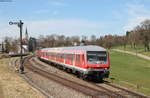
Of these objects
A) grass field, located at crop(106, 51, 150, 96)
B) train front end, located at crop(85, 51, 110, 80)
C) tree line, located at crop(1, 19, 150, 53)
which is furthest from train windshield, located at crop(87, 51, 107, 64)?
tree line, located at crop(1, 19, 150, 53)

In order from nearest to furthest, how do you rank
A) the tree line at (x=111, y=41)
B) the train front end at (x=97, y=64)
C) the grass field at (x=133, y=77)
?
the grass field at (x=133, y=77) < the train front end at (x=97, y=64) < the tree line at (x=111, y=41)

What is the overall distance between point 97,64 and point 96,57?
731 mm

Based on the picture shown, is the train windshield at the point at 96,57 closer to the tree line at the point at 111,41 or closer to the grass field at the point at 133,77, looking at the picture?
the grass field at the point at 133,77

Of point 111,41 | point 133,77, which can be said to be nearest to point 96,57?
point 133,77

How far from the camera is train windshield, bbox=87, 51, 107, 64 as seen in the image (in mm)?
20630

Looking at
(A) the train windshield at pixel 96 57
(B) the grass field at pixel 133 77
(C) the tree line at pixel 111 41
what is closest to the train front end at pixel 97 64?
(A) the train windshield at pixel 96 57

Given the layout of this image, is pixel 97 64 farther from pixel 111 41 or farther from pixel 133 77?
pixel 111 41

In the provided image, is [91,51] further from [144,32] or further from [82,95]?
[144,32]

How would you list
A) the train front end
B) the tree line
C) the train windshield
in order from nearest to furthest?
the train front end < the train windshield < the tree line

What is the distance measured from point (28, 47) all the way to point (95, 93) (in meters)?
146

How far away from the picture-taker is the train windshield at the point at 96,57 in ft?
67.7

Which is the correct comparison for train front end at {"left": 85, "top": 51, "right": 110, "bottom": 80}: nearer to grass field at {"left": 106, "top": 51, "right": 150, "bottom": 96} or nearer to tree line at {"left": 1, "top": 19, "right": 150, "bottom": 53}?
grass field at {"left": 106, "top": 51, "right": 150, "bottom": 96}

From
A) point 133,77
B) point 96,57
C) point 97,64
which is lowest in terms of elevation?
point 133,77

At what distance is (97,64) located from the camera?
20453mm
